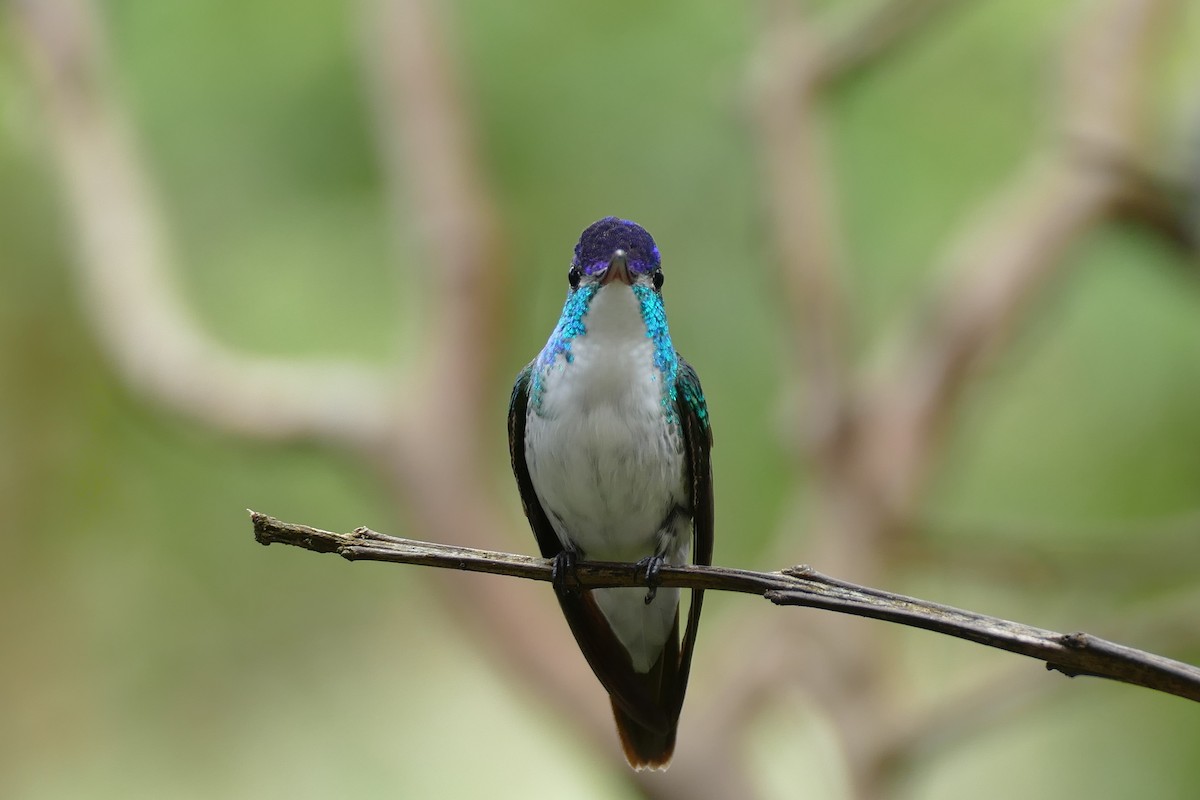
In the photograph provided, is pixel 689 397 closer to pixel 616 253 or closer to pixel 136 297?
pixel 616 253

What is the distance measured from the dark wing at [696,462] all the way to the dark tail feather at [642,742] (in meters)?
0.10

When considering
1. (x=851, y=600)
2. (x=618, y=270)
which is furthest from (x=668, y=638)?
(x=851, y=600)

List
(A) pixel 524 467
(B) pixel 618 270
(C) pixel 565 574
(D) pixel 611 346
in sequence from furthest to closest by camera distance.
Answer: (A) pixel 524 467
(D) pixel 611 346
(C) pixel 565 574
(B) pixel 618 270

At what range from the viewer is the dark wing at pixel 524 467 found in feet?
7.95

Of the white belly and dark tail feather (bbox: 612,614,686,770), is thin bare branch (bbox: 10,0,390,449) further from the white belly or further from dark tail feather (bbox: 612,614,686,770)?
dark tail feather (bbox: 612,614,686,770)

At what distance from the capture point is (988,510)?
6.59 meters

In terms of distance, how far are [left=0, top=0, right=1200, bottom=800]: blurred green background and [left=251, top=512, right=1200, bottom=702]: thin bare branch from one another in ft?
14.9

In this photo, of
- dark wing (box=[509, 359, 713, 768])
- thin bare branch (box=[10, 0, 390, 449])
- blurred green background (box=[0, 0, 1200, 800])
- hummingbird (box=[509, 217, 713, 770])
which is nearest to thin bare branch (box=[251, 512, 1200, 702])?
hummingbird (box=[509, 217, 713, 770])

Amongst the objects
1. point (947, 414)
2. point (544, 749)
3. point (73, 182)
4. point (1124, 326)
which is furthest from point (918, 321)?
point (73, 182)

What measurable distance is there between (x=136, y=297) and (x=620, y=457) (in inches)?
128

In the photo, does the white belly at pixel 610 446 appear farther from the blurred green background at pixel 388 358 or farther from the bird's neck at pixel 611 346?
the blurred green background at pixel 388 358

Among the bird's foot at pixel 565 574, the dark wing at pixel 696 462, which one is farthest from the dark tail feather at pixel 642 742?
the bird's foot at pixel 565 574

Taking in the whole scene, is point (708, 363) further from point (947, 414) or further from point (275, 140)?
point (275, 140)

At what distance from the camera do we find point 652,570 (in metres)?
1.86
